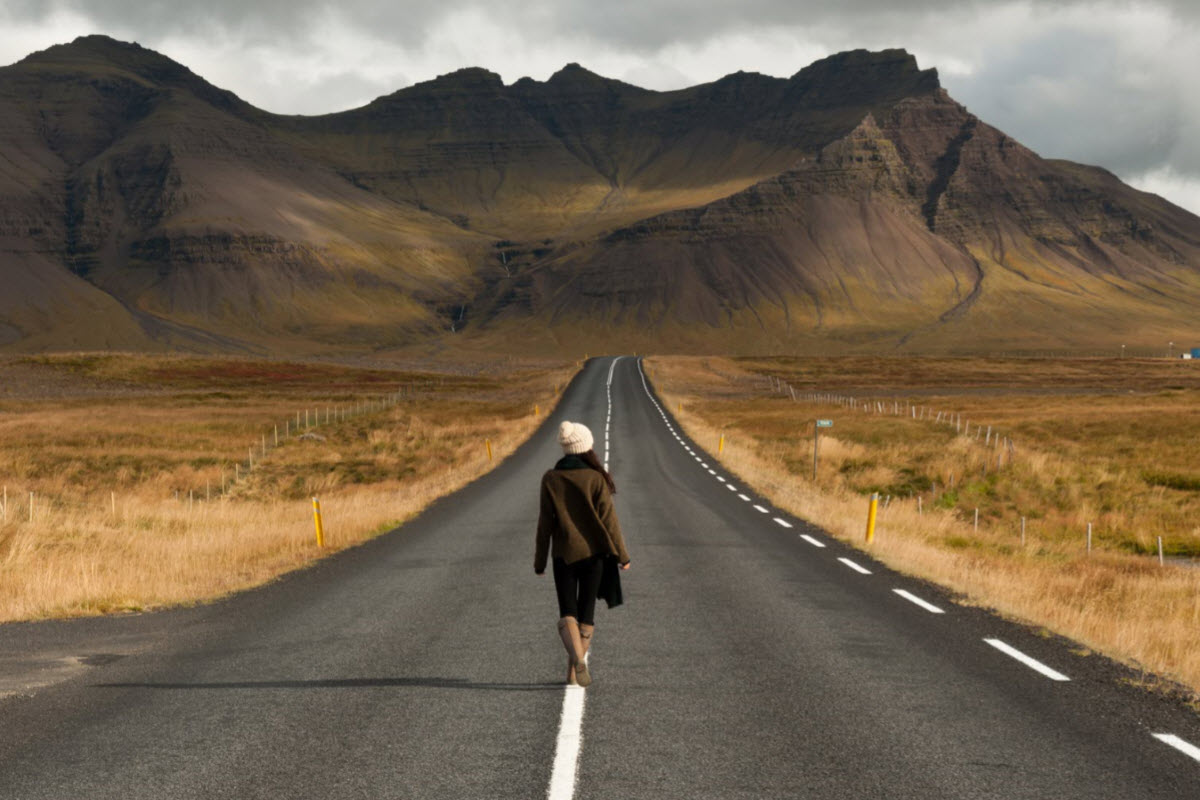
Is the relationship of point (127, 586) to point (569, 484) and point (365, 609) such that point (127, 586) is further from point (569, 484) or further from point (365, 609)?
point (569, 484)

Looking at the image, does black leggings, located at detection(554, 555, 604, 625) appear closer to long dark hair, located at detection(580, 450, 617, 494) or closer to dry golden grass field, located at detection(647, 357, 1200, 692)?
long dark hair, located at detection(580, 450, 617, 494)

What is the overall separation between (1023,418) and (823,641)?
167 ft

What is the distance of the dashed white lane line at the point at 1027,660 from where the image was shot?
26.2 feet

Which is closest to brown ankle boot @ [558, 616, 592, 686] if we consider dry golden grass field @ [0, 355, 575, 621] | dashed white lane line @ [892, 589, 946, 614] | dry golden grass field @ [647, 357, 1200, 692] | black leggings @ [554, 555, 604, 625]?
black leggings @ [554, 555, 604, 625]

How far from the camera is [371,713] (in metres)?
6.86

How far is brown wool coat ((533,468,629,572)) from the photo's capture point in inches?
291

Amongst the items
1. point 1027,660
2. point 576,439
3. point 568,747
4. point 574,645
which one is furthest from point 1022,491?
point 568,747

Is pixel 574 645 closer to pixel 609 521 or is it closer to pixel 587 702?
pixel 587 702

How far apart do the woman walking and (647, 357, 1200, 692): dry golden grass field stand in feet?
13.8

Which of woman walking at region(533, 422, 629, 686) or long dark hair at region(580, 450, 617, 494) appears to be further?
long dark hair at region(580, 450, 617, 494)

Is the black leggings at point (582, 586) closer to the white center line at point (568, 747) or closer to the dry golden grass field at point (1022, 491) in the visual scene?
the white center line at point (568, 747)

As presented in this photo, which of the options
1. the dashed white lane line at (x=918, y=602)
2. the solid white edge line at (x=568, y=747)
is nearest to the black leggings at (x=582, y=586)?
the solid white edge line at (x=568, y=747)

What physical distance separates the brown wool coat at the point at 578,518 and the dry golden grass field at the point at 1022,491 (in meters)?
4.23

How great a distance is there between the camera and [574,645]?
7297mm
